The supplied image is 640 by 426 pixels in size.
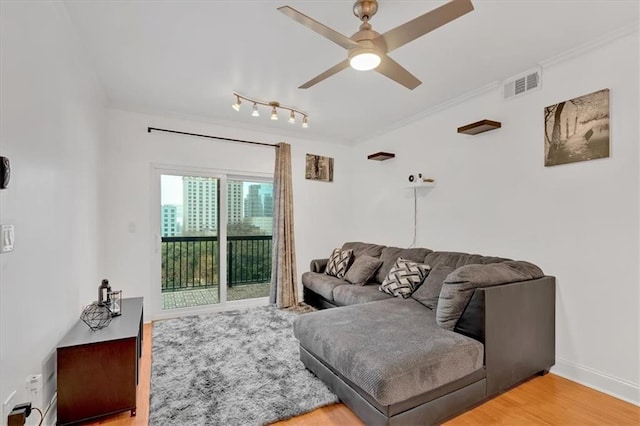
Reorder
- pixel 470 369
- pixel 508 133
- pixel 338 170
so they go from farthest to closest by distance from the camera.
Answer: pixel 338 170
pixel 508 133
pixel 470 369

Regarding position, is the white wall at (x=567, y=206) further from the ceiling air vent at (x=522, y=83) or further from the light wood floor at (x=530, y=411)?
the light wood floor at (x=530, y=411)

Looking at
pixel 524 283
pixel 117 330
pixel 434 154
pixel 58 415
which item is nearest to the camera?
pixel 58 415

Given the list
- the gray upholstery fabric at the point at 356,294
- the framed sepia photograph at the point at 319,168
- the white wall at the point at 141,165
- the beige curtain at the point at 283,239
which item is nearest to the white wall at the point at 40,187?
the white wall at the point at 141,165

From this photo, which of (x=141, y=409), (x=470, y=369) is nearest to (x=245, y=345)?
(x=141, y=409)

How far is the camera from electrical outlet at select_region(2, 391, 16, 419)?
128 cm

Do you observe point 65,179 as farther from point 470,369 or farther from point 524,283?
point 524,283

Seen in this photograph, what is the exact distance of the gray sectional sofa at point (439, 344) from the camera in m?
1.73

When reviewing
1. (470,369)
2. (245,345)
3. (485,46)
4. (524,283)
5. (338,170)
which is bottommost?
(245,345)

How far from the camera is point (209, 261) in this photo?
4246 mm

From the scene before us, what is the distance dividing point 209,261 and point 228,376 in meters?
2.09

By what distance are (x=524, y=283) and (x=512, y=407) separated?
0.86m

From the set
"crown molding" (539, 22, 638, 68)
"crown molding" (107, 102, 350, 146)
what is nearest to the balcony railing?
"crown molding" (107, 102, 350, 146)

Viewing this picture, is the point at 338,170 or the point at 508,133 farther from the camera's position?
the point at 338,170

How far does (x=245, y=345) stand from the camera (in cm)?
303
